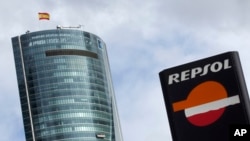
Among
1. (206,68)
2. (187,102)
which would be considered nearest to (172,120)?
(187,102)

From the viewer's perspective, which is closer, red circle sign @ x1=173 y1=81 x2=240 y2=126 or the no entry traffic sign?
the no entry traffic sign

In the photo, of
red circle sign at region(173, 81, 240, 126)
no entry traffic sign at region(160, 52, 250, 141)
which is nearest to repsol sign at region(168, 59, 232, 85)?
no entry traffic sign at region(160, 52, 250, 141)

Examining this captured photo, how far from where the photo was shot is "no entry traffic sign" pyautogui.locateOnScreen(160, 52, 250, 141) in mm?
16250

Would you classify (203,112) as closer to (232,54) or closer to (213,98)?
(213,98)

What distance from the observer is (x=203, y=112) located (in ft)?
54.5

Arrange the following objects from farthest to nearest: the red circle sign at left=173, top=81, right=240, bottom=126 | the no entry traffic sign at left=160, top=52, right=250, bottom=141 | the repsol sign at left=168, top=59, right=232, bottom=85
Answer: the repsol sign at left=168, top=59, right=232, bottom=85
the red circle sign at left=173, top=81, right=240, bottom=126
the no entry traffic sign at left=160, top=52, right=250, bottom=141

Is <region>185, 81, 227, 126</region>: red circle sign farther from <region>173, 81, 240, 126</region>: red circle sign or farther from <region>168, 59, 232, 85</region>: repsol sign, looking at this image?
<region>168, 59, 232, 85</region>: repsol sign

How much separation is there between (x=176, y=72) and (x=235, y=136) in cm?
376

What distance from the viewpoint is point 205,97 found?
16750mm

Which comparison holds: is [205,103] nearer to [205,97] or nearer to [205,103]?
[205,103]

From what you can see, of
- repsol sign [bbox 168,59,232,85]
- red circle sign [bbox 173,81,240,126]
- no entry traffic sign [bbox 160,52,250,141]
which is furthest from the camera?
repsol sign [bbox 168,59,232,85]

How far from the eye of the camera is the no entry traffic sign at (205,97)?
16.2 meters

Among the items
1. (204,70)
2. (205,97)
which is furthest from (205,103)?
(204,70)

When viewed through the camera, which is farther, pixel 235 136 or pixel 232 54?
pixel 232 54
